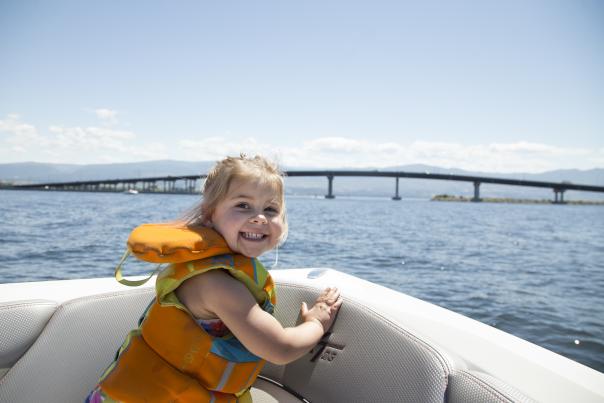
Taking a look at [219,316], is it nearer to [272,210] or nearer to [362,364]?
[272,210]

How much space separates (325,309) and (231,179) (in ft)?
1.91

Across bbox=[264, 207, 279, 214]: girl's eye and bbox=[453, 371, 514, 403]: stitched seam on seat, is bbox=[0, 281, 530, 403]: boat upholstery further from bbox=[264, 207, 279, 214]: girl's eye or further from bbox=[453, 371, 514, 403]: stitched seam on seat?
bbox=[264, 207, 279, 214]: girl's eye

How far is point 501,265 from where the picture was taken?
38.1 feet

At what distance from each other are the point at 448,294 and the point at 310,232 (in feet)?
39.6

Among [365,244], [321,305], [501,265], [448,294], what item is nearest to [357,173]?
[365,244]

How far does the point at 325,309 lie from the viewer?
1.52 meters

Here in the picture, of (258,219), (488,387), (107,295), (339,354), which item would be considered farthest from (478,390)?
(107,295)

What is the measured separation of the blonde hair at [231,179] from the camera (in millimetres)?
1229

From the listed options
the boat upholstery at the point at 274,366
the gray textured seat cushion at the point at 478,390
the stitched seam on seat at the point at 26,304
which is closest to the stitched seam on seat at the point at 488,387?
the gray textured seat cushion at the point at 478,390

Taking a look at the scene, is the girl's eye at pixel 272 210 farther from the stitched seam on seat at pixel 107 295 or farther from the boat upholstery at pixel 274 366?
the stitched seam on seat at pixel 107 295

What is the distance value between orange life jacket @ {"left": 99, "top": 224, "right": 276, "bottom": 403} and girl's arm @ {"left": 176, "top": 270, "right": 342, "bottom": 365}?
0.03 meters

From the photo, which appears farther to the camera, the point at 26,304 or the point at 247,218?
the point at 26,304

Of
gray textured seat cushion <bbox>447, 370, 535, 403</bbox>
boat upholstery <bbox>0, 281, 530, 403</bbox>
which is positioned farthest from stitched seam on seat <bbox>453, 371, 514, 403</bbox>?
boat upholstery <bbox>0, 281, 530, 403</bbox>

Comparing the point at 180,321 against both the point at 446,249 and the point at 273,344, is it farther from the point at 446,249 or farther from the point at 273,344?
the point at 446,249
